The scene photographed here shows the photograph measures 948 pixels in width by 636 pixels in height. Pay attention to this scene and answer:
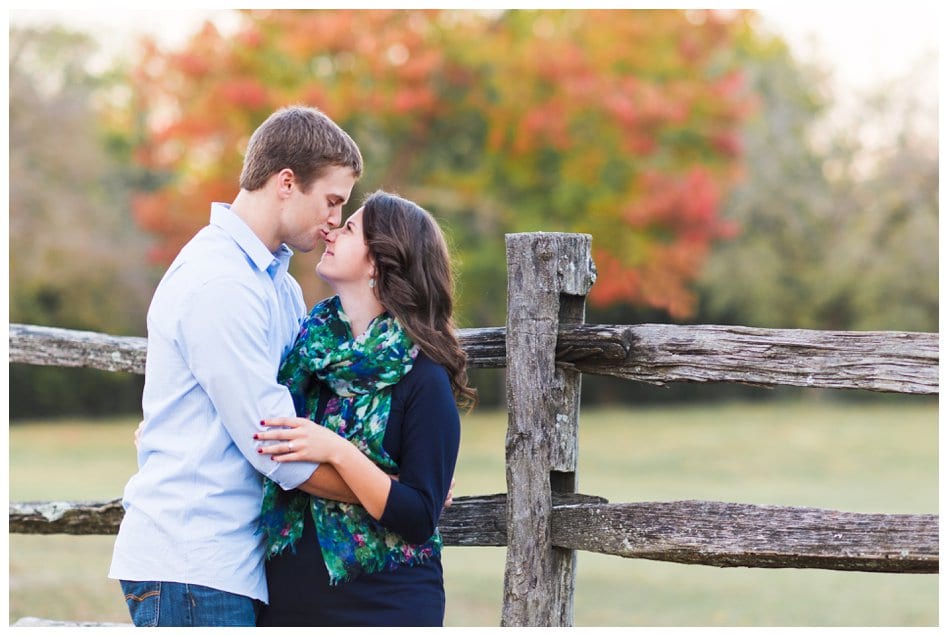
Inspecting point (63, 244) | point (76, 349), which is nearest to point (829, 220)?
point (63, 244)

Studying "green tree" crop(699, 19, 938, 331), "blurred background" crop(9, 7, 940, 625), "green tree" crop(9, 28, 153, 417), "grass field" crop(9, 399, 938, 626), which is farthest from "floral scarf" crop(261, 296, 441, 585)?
"green tree" crop(699, 19, 938, 331)

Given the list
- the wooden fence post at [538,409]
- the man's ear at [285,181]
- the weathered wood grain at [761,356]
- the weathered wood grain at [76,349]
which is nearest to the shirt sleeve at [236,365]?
the man's ear at [285,181]

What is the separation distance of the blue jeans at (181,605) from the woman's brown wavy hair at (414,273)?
771mm

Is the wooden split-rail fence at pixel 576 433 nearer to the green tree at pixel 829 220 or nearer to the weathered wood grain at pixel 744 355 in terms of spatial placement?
the weathered wood grain at pixel 744 355

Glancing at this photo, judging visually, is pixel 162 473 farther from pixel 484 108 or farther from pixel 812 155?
pixel 812 155

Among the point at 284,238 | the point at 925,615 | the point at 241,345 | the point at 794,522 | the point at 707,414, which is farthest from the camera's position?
the point at 707,414

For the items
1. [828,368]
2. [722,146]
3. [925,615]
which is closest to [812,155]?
[722,146]

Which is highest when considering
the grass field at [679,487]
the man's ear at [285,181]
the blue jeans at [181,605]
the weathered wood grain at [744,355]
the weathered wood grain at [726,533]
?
the man's ear at [285,181]

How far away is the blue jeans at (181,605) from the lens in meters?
2.47

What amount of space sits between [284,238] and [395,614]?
0.99 metres

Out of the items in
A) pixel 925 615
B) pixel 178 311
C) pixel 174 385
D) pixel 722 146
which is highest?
pixel 722 146

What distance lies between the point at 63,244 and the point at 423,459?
66.7 ft

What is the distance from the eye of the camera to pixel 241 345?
244 cm

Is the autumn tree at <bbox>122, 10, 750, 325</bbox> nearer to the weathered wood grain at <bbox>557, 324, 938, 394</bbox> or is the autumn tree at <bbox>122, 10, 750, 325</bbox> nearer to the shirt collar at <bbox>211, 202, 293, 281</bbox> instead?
the weathered wood grain at <bbox>557, 324, 938, 394</bbox>
